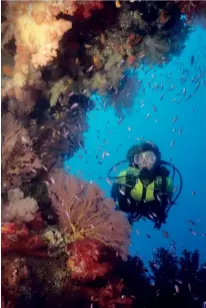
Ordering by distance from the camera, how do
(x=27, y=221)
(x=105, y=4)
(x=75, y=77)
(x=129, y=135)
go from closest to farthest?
(x=27, y=221)
(x=105, y=4)
(x=75, y=77)
(x=129, y=135)

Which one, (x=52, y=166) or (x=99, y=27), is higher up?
(x=99, y=27)

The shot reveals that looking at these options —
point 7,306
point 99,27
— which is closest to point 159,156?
point 99,27

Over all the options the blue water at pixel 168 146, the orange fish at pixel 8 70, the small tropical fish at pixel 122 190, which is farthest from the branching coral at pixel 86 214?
the blue water at pixel 168 146

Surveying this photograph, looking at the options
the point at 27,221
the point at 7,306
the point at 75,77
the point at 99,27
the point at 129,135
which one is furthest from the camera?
the point at 129,135

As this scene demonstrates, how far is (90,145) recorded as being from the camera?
73375 millimetres

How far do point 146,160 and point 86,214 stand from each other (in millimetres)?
2629

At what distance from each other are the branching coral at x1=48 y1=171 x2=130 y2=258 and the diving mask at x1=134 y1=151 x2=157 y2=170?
7.38 feet

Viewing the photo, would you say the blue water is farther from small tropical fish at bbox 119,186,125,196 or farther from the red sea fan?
the red sea fan

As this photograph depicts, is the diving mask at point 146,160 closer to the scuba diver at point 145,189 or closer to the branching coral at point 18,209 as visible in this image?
the scuba diver at point 145,189

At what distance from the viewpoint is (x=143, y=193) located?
21.4 ft

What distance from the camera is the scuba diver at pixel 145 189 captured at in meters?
6.53

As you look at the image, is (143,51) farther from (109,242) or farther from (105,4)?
(109,242)

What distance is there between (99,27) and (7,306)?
3612 mm

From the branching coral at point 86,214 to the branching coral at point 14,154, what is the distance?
1.58 ft
